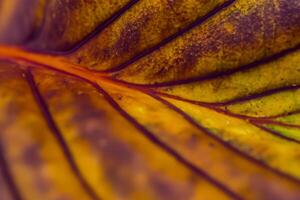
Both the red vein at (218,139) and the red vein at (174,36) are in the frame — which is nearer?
the red vein at (218,139)

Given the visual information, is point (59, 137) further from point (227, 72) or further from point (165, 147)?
point (227, 72)

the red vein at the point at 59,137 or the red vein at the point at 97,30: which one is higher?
the red vein at the point at 97,30

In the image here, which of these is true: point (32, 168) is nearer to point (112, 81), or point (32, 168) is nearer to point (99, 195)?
point (99, 195)

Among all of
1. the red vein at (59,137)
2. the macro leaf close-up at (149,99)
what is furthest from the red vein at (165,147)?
A: the red vein at (59,137)

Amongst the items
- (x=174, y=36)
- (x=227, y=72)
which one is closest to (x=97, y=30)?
(x=174, y=36)

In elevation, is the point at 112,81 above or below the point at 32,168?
above

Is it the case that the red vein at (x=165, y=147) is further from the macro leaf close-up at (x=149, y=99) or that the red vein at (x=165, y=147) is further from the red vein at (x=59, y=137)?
the red vein at (x=59, y=137)

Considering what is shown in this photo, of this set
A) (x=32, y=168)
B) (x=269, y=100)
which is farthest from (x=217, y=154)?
(x=32, y=168)
